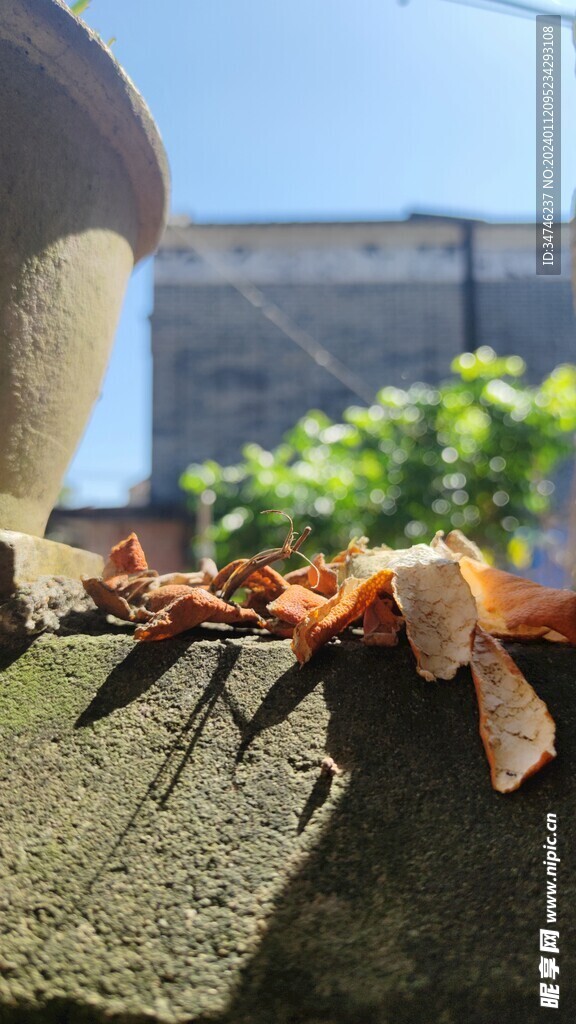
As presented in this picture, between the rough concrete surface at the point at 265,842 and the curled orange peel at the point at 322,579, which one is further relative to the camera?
the curled orange peel at the point at 322,579

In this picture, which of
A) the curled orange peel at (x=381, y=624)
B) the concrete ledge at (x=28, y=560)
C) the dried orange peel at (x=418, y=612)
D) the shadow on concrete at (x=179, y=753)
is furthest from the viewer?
the concrete ledge at (x=28, y=560)

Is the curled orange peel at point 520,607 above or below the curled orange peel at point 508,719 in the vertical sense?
above

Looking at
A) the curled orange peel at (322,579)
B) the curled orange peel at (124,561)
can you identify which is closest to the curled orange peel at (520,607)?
the curled orange peel at (322,579)

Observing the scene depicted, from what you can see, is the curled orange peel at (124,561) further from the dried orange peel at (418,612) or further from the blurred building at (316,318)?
the blurred building at (316,318)

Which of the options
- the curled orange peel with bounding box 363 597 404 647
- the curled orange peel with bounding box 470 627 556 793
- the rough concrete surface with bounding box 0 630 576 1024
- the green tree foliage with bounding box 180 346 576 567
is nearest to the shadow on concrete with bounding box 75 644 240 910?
the rough concrete surface with bounding box 0 630 576 1024

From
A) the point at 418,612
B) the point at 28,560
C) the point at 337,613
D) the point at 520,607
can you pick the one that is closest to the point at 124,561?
the point at 28,560

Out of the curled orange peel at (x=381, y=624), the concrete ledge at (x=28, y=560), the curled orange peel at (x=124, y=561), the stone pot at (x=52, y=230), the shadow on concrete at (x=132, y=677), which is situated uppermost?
the stone pot at (x=52, y=230)

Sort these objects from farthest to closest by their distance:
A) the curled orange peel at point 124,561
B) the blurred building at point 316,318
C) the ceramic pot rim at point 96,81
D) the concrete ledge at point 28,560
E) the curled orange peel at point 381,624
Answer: the blurred building at point 316,318
the curled orange peel at point 124,561
the ceramic pot rim at point 96,81
the concrete ledge at point 28,560
the curled orange peel at point 381,624
